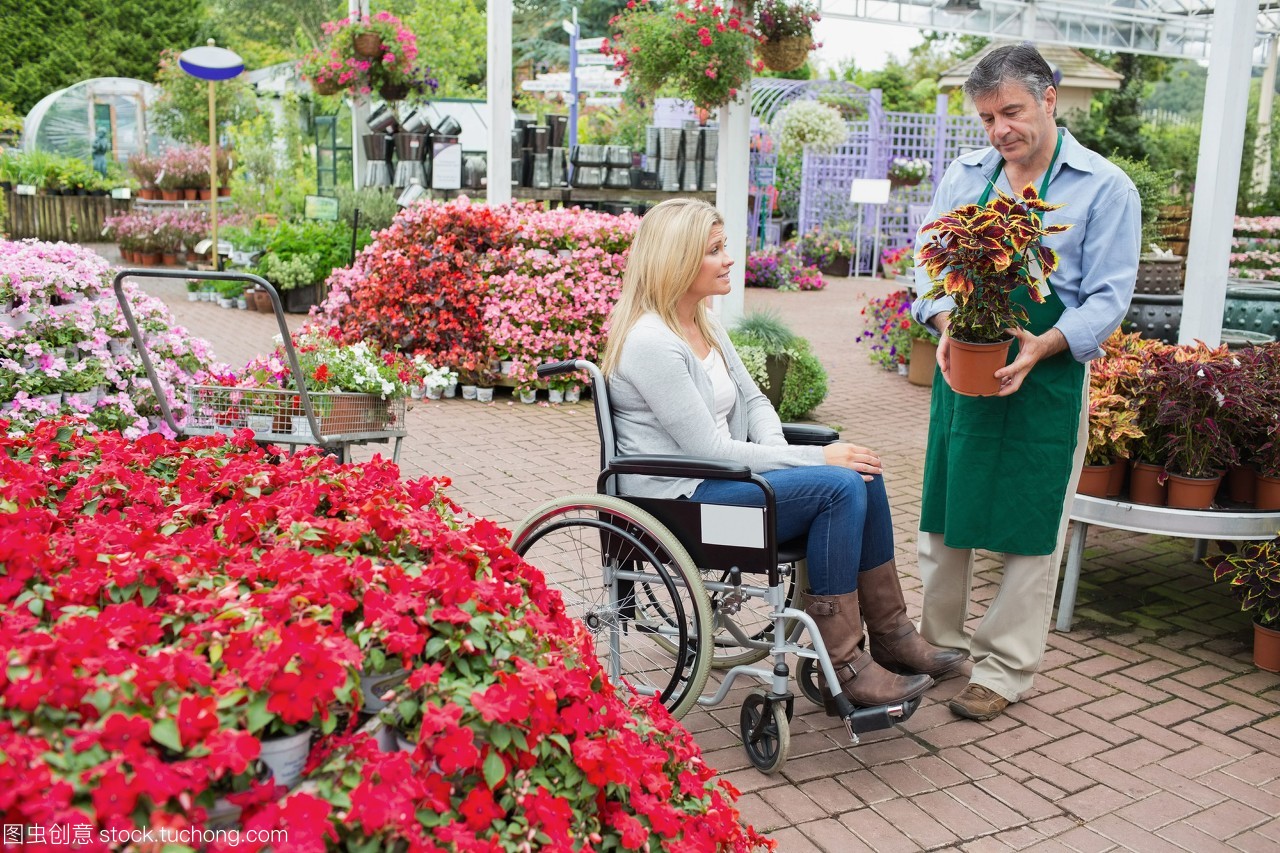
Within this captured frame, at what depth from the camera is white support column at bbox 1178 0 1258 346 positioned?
16.8 feet

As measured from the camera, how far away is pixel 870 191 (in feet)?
53.4

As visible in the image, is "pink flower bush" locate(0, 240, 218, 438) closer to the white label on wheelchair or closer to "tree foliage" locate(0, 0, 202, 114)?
the white label on wheelchair

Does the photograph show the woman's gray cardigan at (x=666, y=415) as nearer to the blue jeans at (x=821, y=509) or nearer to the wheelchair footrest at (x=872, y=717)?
the blue jeans at (x=821, y=509)

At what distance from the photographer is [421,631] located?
1791 millimetres

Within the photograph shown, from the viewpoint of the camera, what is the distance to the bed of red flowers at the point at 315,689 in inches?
56.0

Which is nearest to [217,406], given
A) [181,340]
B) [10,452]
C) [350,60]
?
[181,340]

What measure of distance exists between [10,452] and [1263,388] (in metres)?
3.90

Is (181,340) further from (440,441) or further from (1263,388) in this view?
(1263,388)

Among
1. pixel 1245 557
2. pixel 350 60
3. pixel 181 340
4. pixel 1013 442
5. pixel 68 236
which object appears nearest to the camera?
pixel 1013 442

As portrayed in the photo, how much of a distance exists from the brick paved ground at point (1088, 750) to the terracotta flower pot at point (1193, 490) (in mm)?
493

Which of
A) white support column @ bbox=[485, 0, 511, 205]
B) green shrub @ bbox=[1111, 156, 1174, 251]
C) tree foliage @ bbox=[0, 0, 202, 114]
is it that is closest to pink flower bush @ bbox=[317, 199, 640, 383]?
white support column @ bbox=[485, 0, 511, 205]

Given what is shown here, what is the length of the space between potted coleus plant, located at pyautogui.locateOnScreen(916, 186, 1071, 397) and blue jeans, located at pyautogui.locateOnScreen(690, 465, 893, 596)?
0.49m

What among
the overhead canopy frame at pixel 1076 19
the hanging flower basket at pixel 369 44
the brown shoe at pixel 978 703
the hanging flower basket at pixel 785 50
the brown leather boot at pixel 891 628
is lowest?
the brown shoe at pixel 978 703

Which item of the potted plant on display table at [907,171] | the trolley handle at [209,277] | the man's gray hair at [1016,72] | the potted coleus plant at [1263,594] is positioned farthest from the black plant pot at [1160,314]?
the potted plant on display table at [907,171]
